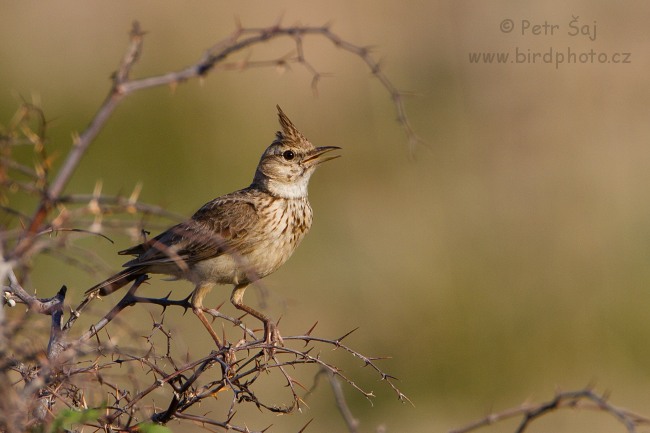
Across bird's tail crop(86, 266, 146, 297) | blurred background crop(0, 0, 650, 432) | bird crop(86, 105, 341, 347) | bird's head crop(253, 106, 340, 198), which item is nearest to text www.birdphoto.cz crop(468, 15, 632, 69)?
blurred background crop(0, 0, 650, 432)

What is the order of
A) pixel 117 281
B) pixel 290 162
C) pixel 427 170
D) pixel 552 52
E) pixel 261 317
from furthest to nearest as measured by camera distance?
pixel 552 52, pixel 427 170, pixel 290 162, pixel 261 317, pixel 117 281

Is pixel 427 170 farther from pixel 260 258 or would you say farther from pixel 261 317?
pixel 261 317

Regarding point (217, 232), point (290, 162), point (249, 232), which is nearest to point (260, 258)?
point (249, 232)

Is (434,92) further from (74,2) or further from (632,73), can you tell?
(74,2)

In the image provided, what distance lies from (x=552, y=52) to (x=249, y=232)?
29.0 feet

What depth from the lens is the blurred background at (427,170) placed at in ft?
35.5

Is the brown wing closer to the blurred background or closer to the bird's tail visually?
the bird's tail

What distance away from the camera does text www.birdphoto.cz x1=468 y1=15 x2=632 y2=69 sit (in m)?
13.6

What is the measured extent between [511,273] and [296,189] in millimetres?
6014

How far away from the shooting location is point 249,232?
5.97m

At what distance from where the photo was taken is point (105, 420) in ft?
10.4

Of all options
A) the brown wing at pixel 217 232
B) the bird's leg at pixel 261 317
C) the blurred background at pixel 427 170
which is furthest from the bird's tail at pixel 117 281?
the blurred background at pixel 427 170

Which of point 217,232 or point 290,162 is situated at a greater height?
point 290,162

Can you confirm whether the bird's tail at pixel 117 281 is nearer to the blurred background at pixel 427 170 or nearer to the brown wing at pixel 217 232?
the brown wing at pixel 217 232
